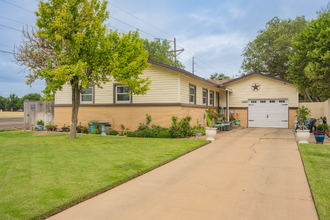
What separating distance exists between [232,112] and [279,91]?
422cm

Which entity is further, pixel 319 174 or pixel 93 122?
pixel 93 122

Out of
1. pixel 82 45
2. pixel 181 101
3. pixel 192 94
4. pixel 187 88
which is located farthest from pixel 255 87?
pixel 82 45

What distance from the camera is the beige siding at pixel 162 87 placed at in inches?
539

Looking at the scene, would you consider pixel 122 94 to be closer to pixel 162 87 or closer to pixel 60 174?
pixel 162 87

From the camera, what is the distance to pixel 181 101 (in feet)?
45.3

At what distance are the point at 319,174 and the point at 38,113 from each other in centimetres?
1790

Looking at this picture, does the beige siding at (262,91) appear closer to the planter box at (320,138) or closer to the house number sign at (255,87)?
the house number sign at (255,87)

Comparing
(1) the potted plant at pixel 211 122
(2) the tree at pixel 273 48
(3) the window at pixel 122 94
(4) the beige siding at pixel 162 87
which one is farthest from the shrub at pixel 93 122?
(2) the tree at pixel 273 48

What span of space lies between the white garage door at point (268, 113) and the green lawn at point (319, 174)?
36.3 ft

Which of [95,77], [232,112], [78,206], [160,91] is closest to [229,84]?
[232,112]

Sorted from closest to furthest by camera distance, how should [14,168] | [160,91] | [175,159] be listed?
[14,168], [175,159], [160,91]

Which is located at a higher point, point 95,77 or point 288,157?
point 95,77

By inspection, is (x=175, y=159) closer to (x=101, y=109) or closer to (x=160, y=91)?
(x=160, y=91)

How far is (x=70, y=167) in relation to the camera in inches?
247
